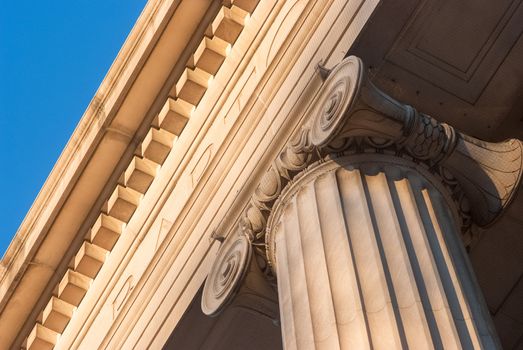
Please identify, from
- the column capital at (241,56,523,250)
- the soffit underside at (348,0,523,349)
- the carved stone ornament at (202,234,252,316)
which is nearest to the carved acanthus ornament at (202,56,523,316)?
the column capital at (241,56,523,250)

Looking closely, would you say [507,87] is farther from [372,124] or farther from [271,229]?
[271,229]

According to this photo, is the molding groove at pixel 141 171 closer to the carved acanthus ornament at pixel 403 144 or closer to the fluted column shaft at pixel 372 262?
the carved acanthus ornament at pixel 403 144

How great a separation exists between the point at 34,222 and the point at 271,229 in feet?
37.1

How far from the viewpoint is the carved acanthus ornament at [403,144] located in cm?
2125

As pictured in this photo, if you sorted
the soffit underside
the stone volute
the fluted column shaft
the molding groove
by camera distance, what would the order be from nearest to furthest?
1. the fluted column shaft
2. the stone volute
3. the soffit underside
4. the molding groove

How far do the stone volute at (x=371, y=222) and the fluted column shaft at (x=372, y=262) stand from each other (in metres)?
0.02

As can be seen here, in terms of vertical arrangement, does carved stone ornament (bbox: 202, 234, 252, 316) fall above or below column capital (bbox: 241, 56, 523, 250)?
below

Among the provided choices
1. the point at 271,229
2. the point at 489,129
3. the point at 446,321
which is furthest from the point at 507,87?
the point at 446,321

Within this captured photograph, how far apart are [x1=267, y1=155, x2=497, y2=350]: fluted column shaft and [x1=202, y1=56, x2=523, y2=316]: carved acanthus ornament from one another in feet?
0.97

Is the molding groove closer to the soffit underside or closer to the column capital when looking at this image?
the soffit underside

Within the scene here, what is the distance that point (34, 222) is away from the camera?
3212 cm

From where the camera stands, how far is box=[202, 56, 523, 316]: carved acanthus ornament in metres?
21.2

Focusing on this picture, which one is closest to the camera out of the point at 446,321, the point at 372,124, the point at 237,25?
the point at 446,321

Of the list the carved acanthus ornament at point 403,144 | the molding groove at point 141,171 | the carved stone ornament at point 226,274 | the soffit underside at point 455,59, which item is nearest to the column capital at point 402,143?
the carved acanthus ornament at point 403,144
